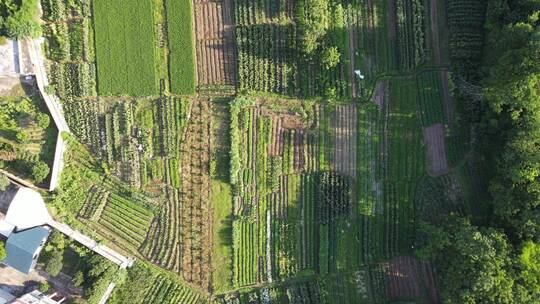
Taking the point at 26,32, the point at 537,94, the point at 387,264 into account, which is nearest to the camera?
the point at 537,94

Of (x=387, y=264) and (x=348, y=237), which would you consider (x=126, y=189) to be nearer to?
(x=348, y=237)

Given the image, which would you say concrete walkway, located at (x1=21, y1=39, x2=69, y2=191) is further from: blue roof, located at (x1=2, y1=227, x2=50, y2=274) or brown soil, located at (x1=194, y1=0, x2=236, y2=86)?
brown soil, located at (x1=194, y1=0, x2=236, y2=86)

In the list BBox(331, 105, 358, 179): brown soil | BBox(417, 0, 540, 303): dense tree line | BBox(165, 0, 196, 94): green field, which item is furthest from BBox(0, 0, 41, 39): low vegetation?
BBox(417, 0, 540, 303): dense tree line

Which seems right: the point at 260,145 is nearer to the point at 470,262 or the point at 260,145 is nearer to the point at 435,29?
the point at 435,29

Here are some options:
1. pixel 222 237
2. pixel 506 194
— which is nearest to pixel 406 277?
pixel 506 194

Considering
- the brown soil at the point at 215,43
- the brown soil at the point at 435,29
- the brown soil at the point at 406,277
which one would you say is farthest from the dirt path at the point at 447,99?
the brown soil at the point at 215,43

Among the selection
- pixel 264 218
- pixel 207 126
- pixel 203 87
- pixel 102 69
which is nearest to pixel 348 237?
pixel 264 218

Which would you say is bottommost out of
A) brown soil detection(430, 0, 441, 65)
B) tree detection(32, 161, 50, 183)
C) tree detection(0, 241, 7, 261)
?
tree detection(0, 241, 7, 261)
